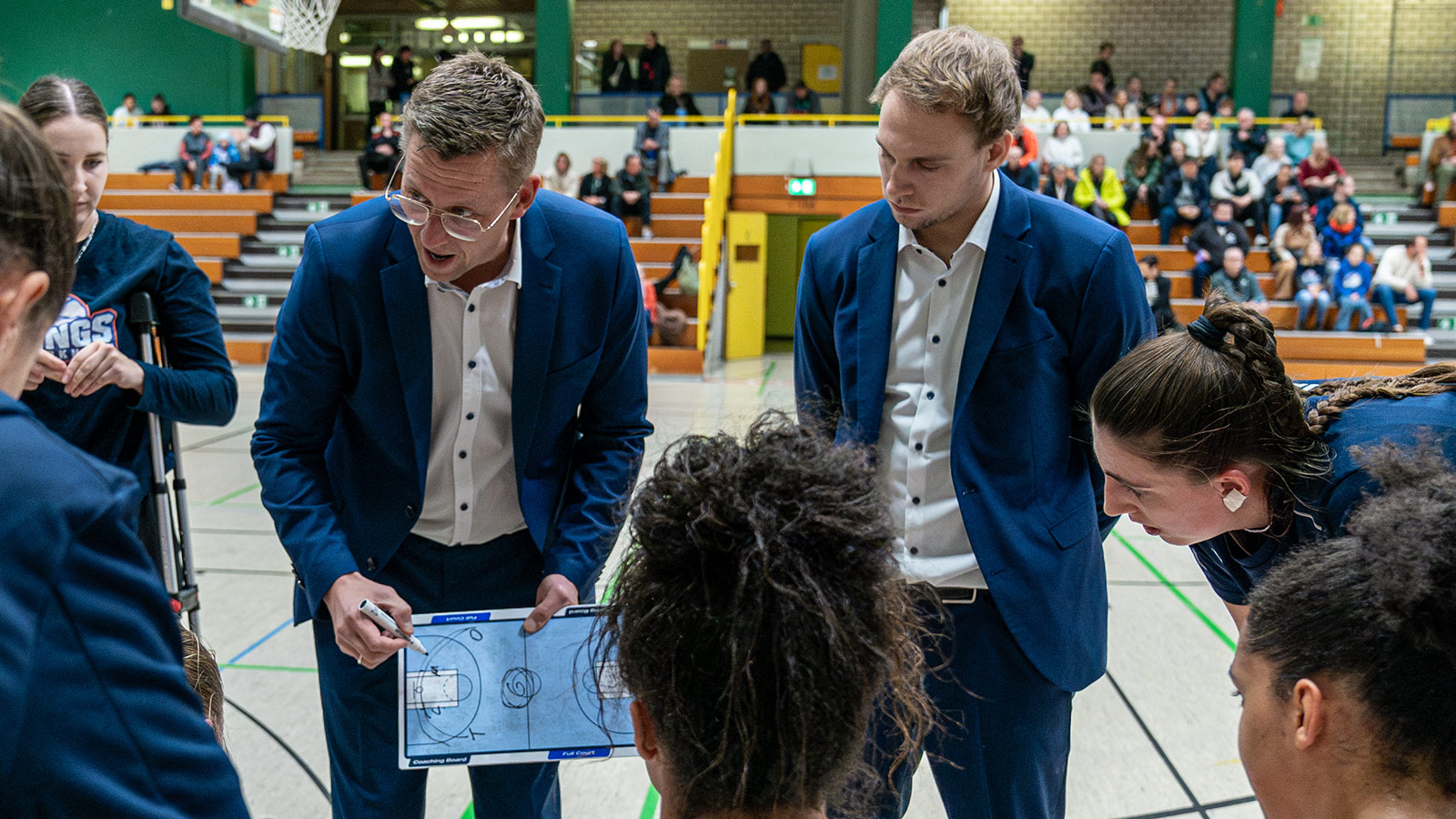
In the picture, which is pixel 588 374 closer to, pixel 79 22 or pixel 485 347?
pixel 485 347

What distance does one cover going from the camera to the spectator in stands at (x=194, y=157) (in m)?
15.6

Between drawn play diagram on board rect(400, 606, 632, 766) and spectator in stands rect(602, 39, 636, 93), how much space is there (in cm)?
1741

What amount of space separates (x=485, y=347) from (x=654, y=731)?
95cm

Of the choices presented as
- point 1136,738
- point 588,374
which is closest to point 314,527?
point 588,374

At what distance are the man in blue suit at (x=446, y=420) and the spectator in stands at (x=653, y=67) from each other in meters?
16.8

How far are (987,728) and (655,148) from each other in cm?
1401

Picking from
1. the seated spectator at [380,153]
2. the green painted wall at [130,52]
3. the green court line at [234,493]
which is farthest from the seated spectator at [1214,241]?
the green painted wall at [130,52]

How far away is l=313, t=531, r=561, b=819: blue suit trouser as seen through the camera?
1.94m

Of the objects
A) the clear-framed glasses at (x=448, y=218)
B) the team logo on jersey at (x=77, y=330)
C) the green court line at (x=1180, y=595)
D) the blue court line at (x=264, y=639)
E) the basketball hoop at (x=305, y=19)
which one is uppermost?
the basketball hoop at (x=305, y=19)

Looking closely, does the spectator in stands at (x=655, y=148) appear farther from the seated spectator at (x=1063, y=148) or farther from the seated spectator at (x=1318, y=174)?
the seated spectator at (x=1318, y=174)

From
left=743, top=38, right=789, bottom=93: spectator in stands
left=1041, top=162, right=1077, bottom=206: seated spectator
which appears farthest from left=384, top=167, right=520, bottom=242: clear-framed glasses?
left=743, top=38, right=789, bottom=93: spectator in stands

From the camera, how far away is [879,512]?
46.0 inches

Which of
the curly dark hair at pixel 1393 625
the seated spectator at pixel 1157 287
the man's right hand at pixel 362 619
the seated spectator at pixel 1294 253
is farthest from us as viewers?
the seated spectator at pixel 1294 253

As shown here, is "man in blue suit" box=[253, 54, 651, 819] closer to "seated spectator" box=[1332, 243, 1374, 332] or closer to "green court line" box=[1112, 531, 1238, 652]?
"green court line" box=[1112, 531, 1238, 652]
